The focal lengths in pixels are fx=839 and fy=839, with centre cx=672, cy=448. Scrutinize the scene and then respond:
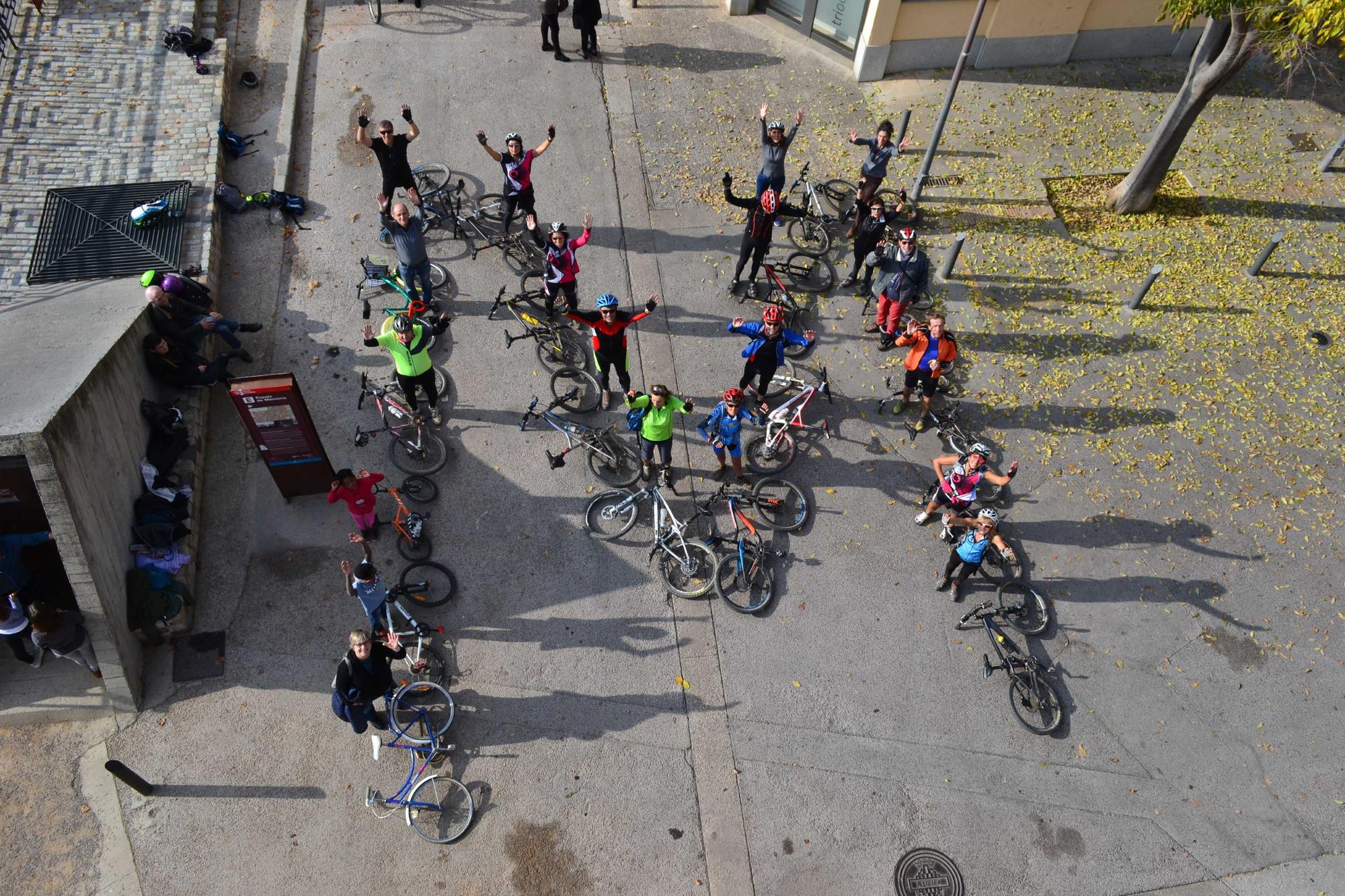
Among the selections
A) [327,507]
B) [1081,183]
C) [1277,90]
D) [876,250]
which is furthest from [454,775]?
[1277,90]

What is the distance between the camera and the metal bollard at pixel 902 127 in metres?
16.1

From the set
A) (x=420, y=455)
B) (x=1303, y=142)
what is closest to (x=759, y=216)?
(x=420, y=455)

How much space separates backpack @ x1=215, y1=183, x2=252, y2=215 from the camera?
47.2ft

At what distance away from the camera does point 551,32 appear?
58.3 feet

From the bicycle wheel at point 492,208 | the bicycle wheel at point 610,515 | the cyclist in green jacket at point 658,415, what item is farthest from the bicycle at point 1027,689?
the bicycle wheel at point 492,208

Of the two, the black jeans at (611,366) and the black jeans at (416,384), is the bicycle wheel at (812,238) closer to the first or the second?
the black jeans at (611,366)

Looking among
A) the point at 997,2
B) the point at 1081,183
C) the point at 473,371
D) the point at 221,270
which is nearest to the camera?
the point at 473,371

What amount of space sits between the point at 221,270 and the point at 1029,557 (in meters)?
13.3

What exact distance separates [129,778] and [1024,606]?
34.5 feet

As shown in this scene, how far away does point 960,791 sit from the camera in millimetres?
9586

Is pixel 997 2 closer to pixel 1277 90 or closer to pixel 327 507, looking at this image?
pixel 1277 90

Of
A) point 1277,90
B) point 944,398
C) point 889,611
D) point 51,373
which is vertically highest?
point 1277,90

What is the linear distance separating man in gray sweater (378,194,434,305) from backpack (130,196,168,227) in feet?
12.8

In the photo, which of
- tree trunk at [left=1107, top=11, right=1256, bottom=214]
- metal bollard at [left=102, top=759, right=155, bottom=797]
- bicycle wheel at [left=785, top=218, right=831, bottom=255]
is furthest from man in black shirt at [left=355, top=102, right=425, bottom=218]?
tree trunk at [left=1107, top=11, right=1256, bottom=214]
